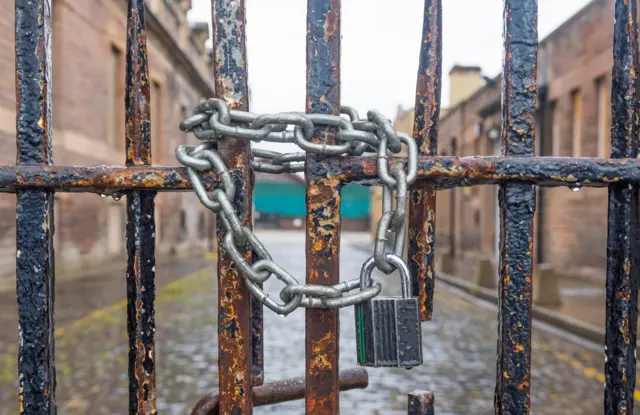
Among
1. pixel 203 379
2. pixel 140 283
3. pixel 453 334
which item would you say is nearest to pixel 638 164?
pixel 140 283

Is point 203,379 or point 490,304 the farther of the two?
point 490,304

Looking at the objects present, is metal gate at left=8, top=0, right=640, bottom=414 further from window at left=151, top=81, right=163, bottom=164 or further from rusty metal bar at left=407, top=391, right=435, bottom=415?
window at left=151, top=81, right=163, bottom=164

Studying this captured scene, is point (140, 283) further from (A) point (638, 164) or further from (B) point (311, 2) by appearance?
(A) point (638, 164)

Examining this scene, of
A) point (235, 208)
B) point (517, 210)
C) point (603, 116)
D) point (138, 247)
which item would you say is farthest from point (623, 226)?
point (603, 116)

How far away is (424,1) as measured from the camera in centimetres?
138

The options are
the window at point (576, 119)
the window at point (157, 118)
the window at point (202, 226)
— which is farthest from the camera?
the window at point (202, 226)

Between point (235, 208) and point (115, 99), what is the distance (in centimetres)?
1425

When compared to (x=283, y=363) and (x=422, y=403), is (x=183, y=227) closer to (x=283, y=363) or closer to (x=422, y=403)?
(x=283, y=363)

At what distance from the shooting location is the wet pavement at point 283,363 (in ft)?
13.8

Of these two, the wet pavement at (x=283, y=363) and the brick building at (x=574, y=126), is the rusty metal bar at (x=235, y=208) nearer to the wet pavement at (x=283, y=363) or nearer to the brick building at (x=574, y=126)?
the wet pavement at (x=283, y=363)

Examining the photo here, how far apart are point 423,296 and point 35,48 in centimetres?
112

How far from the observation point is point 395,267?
1.14 metres

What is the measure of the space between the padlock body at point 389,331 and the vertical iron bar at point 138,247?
0.52 m

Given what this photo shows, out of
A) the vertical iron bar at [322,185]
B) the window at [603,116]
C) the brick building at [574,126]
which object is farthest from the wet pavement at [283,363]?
the window at [603,116]
